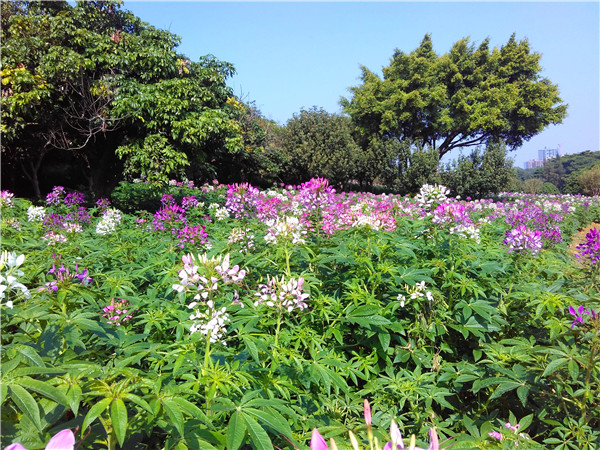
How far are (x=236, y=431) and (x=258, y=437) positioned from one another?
7 cm

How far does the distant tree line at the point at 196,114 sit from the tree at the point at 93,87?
36mm

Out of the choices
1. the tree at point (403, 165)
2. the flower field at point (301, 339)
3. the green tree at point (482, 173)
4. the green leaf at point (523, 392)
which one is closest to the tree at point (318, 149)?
the tree at point (403, 165)

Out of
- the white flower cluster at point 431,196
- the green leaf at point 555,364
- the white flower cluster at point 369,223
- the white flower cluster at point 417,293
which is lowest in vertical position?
the green leaf at point 555,364

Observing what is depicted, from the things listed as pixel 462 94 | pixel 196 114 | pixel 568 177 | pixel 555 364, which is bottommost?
pixel 555 364

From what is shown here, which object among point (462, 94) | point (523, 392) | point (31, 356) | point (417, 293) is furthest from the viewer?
point (462, 94)

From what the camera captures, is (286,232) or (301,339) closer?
(301,339)

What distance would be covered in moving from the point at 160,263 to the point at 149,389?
1678 millimetres

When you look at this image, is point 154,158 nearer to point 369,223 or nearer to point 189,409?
point 369,223

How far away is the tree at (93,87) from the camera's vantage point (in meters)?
8.36

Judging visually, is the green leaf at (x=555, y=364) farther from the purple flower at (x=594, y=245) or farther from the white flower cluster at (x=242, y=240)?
the white flower cluster at (x=242, y=240)

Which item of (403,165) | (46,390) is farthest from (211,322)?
(403,165)

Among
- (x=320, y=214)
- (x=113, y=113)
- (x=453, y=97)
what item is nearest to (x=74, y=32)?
(x=113, y=113)

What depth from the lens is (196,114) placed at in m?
9.52

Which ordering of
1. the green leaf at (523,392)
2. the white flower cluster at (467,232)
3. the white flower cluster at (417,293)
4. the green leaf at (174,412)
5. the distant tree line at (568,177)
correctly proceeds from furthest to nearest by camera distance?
the distant tree line at (568,177) < the white flower cluster at (467,232) < the white flower cluster at (417,293) < the green leaf at (523,392) < the green leaf at (174,412)
